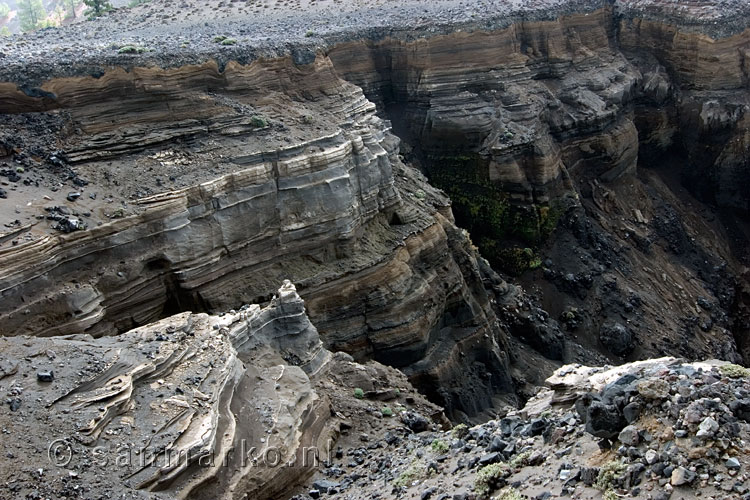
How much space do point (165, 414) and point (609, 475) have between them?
25.1ft

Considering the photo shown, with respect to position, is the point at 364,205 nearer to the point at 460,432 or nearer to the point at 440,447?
the point at 460,432

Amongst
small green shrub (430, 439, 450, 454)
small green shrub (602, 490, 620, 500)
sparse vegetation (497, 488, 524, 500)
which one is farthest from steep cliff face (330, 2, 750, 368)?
small green shrub (602, 490, 620, 500)

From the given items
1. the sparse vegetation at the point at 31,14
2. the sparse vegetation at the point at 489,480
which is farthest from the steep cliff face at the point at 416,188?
the sparse vegetation at the point at 31,14

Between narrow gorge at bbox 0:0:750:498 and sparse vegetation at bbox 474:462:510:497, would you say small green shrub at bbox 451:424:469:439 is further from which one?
sparse vegetation at bbox 474:462:510:497

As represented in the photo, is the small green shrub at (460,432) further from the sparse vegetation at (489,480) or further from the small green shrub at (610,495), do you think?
the small green shrub at (610,495)

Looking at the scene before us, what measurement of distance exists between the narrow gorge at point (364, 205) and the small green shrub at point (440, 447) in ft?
9.14

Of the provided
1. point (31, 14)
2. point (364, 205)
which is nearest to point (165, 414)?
point (364, 205)

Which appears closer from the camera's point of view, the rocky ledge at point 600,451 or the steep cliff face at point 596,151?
the rocky ledge at point 600,451

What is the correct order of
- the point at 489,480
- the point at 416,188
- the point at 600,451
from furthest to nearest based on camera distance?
the point at 416,188, the point at 489,480, the point at 600,451

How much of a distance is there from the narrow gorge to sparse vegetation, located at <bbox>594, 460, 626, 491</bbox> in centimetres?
628

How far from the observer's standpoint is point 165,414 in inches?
515

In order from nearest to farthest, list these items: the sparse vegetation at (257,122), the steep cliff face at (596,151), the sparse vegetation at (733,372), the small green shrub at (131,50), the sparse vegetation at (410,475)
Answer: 1. the sparse vegetation at (733,372)
2. the sparse vegetation at (410,475)
3. the small green shrub at (131,50)
4. the sparse vegetation at (257,122)
5. the steep cliff face at (596,151)

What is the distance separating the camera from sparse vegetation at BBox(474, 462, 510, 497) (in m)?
11.6

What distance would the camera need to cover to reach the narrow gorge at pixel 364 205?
1702 cm
